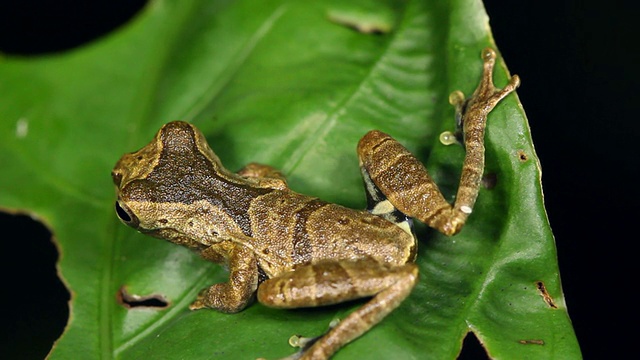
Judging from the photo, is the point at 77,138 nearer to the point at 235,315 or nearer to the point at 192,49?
the point at 192,49

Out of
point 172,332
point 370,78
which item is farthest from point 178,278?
point 370,78

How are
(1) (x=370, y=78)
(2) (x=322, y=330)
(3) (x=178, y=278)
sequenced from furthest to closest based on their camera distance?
(1) (x=370, y=78)
(3) (x=178, y=278)
(2) (x=322, y=330)

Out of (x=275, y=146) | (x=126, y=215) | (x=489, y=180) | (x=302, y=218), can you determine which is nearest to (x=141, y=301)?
(x=126, y=215)

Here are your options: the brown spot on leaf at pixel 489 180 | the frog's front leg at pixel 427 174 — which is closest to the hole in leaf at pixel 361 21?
the frog's front leg at pixel 427 174

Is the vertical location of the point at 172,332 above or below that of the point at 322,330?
below

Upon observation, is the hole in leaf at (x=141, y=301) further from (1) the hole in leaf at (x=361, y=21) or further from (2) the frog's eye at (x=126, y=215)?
(1) the hole in leaf at (x=361, y=21)

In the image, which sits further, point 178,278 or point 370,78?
point 370,78

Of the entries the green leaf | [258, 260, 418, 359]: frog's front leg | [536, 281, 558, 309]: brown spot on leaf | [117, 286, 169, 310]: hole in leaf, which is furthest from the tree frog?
[536, 281, 558, 309]: brown spot on leaf
